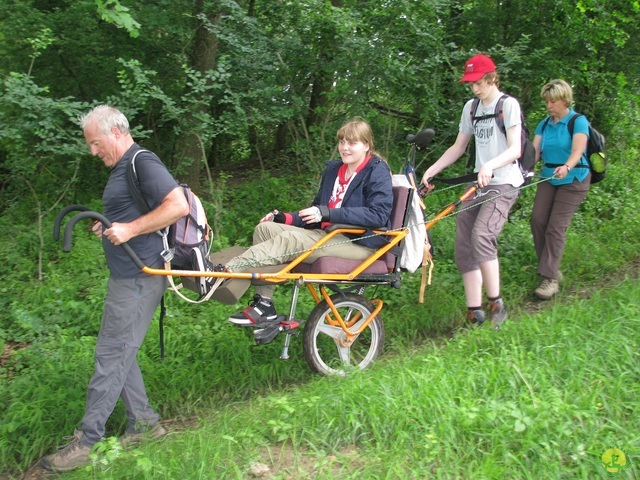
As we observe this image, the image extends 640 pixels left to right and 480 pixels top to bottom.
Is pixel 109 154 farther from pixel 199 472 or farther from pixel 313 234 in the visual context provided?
pixel 199 472

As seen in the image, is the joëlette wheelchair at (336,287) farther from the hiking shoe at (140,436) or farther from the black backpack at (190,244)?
the hiking shoe at (140,436)

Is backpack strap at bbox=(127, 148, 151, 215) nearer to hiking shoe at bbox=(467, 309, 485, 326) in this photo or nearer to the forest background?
the forest background

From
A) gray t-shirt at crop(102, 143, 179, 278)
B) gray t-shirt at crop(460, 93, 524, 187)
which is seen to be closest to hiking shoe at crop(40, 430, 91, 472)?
gray t-shirt at crop(102, 143, 179, 278)

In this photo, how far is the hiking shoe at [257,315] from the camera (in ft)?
14.0

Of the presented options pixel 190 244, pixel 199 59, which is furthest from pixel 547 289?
pixel 199 59

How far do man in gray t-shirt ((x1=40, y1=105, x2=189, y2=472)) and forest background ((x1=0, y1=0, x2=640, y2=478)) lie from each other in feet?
4.55

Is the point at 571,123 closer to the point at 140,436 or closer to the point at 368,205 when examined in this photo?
the point at 368,205

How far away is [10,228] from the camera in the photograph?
304 inches

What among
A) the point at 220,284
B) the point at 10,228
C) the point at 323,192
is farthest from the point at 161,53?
the point at 220,284

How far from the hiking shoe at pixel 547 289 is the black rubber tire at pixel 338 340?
192 centimetres

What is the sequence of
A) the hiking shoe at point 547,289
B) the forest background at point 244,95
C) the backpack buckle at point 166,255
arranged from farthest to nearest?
the forest background at point 244,95
the hiking shoe at point 547,289
the backpack buckle at point 166,255

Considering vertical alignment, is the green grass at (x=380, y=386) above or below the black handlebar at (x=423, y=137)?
below

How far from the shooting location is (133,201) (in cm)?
382

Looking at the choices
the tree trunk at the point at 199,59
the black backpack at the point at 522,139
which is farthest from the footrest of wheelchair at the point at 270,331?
the tree trunk at the point at 199,59
